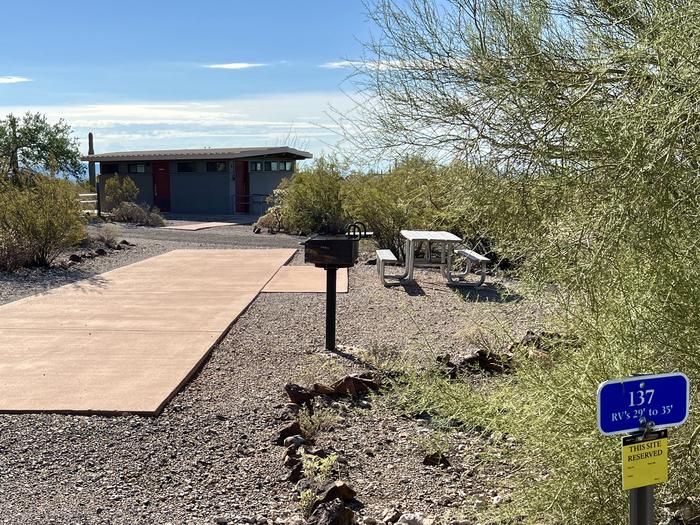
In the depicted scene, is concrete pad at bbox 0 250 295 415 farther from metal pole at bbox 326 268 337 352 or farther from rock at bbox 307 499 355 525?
rock at bbox 307 499 355 525

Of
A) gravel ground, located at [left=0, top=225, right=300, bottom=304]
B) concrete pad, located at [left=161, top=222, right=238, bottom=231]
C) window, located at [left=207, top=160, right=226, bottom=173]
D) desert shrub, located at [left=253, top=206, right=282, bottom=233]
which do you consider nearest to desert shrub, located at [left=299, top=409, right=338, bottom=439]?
gravel ground, located at [left=0, top=225, right=300, bottom=304]

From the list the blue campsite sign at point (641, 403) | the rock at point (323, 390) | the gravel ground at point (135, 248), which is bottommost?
the rock at point (323, 390)

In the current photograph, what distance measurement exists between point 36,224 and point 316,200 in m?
10.2

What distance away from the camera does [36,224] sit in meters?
14.4

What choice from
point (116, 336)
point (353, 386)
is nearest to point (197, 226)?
point (116, 336)

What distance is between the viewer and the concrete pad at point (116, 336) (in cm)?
608

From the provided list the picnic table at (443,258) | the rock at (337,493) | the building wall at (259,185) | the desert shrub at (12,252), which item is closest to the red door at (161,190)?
the building wall at (259,185)

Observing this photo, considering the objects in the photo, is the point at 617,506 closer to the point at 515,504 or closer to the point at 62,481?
the point at 515,504

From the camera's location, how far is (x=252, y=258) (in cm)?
1672

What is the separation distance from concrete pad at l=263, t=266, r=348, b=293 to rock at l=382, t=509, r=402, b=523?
23.9 feet

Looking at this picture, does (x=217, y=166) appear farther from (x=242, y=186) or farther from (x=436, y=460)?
(x=436, y=460)

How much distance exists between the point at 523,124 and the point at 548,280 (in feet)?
2.65

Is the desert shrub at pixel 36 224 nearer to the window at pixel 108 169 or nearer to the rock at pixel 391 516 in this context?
the rock at pixel 391 516

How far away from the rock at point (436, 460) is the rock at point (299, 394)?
4.54 ft
